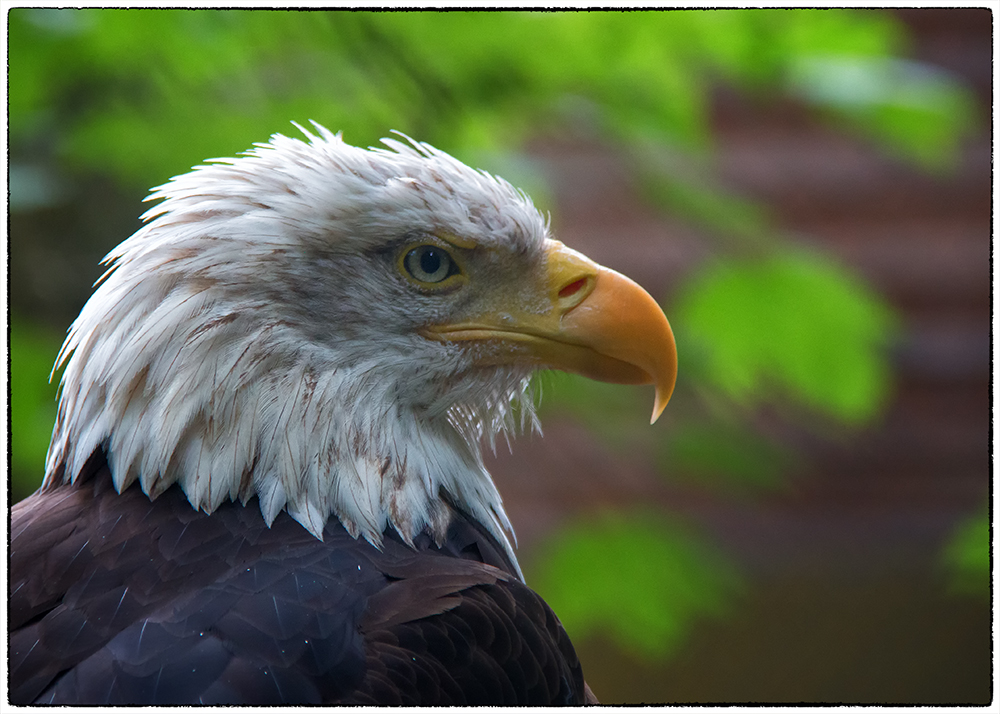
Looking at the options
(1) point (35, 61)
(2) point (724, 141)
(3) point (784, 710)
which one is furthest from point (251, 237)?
(2) point (724, 141)

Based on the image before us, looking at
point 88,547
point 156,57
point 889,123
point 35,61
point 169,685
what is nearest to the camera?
point 169,685

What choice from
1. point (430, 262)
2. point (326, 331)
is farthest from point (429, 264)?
point (326, 331)

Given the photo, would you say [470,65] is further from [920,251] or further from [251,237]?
[920,251]

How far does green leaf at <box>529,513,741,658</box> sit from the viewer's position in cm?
229

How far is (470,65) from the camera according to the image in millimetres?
2117

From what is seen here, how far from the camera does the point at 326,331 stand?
137cm

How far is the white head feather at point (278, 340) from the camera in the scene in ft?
4.32

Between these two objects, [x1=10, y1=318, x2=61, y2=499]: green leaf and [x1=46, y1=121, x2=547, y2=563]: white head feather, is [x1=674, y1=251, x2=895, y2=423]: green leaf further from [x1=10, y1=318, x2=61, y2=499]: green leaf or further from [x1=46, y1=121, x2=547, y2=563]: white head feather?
[x1=10, y1=318, x2=61, y2=499]: green leaf

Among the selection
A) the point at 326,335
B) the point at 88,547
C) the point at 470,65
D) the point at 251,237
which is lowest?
the point at 88,547

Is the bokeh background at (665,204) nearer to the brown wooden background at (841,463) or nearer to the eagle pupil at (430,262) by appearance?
the brown wooden background at (841,463)

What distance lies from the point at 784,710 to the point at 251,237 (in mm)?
937

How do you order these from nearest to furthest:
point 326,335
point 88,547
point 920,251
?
point 88,547, point 326,335, point 920,251

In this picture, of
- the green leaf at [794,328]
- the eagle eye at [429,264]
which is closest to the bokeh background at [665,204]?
the green leaf at [794,328]

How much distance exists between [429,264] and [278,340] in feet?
0.78
